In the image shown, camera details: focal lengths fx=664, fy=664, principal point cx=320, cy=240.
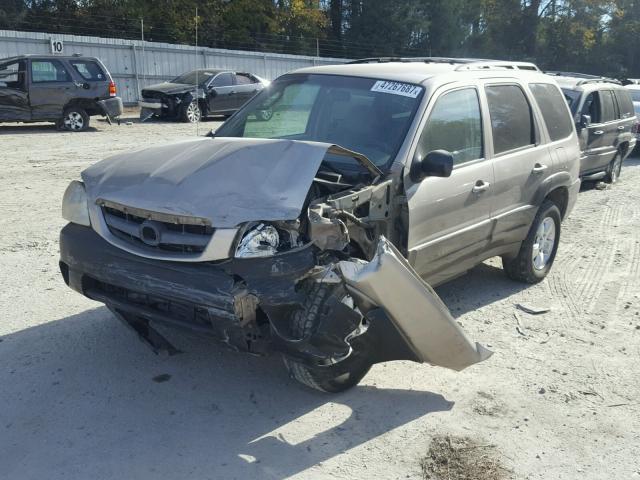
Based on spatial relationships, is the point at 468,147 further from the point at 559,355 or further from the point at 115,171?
the point at 115,171

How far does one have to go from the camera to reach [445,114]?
15.6 ft

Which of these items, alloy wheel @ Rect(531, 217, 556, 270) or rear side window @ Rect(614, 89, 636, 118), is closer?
alloy wheel @ Rect(531, 217, 556, 270)

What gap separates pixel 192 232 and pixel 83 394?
1229mm

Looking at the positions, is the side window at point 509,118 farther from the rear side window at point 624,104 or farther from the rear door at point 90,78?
the rear door at point 90,78

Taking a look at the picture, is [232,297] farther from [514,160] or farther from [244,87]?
[244,87]

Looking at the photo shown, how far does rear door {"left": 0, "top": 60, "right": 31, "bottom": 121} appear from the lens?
15.1m

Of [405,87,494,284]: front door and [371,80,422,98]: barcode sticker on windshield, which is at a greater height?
[371,80,422,98]: barcode sticker on windshield

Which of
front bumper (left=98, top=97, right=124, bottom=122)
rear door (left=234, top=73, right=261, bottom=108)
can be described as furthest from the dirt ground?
rear door (left=234, top=73, right=261, bottom=108)

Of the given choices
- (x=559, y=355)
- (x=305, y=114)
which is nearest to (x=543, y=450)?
(x=559, y=355)

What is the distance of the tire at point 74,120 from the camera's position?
15.9m

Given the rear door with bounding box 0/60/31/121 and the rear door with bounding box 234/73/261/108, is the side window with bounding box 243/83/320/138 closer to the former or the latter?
the rear door with bounding box 0/60/31/121

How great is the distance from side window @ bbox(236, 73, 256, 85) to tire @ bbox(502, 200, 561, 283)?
626 inches

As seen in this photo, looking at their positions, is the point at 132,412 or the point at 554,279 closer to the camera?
the point at 132,412

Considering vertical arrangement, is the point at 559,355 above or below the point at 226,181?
below
